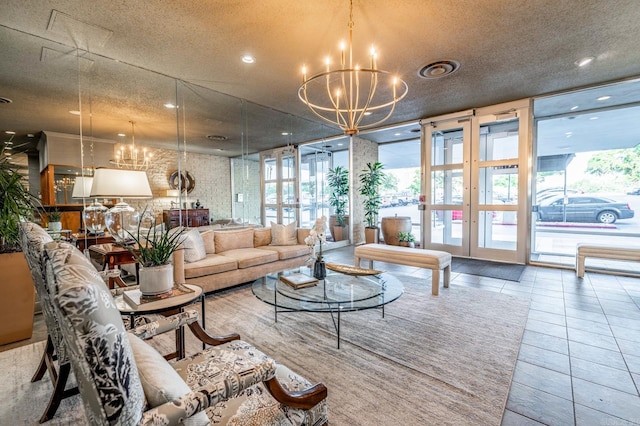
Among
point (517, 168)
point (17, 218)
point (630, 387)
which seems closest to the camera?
point (630, 387)

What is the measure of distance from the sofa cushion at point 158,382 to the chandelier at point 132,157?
4.01 meters

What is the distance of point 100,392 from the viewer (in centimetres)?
69

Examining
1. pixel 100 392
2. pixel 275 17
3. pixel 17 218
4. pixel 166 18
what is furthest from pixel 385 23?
pixel 17 218

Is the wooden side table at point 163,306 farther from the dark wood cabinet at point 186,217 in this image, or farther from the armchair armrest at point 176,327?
the dark wood cabinet at point 186,217

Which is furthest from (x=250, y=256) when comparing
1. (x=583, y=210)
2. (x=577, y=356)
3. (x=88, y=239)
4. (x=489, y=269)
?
(x=583, y=210)

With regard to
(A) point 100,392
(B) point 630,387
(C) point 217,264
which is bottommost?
(B) point 630,387

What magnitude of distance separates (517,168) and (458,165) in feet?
3.41

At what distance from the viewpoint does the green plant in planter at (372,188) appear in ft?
24.5

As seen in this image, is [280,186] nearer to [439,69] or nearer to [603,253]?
[439,69]

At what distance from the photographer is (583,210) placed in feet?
22.9

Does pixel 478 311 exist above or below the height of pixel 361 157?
below

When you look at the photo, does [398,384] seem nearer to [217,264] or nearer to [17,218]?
[217,264]

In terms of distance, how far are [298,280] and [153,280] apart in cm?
126

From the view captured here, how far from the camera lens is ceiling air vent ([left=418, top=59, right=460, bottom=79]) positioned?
367 centimetres
